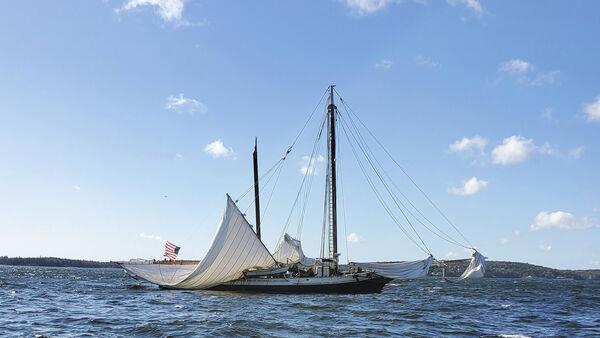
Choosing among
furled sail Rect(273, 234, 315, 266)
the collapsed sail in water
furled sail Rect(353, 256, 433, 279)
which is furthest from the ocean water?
furled sail Rect(273, 234, 315, 266)

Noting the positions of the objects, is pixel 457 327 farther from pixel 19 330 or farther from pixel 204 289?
pixel 204 289

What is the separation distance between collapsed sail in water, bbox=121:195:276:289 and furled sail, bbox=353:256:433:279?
987 cm

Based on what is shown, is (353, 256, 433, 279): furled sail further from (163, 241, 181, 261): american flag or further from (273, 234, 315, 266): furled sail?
(163, 241, 181, 261): american flag

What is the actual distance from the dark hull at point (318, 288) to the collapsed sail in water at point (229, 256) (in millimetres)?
1218

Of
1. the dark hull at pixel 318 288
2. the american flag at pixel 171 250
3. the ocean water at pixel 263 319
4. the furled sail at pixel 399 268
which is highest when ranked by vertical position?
the american flag at pixel 171 250

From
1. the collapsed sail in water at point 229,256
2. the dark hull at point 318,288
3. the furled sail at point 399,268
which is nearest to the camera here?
the collapsed sail in water at point 229,256

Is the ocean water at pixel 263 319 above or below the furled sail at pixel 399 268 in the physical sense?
below

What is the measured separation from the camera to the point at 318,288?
51.9 m

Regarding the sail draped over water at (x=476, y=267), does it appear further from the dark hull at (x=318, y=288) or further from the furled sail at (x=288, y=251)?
the furled sail at (x=288, y=251)

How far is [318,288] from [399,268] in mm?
8277

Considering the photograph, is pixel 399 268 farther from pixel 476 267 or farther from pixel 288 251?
pixel 288 251

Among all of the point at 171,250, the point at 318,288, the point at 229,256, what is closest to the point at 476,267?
the point at 318,288

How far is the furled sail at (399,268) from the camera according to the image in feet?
174

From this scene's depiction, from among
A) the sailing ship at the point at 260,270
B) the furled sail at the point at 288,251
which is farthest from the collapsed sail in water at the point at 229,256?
the furled sail at the point at 288,251
